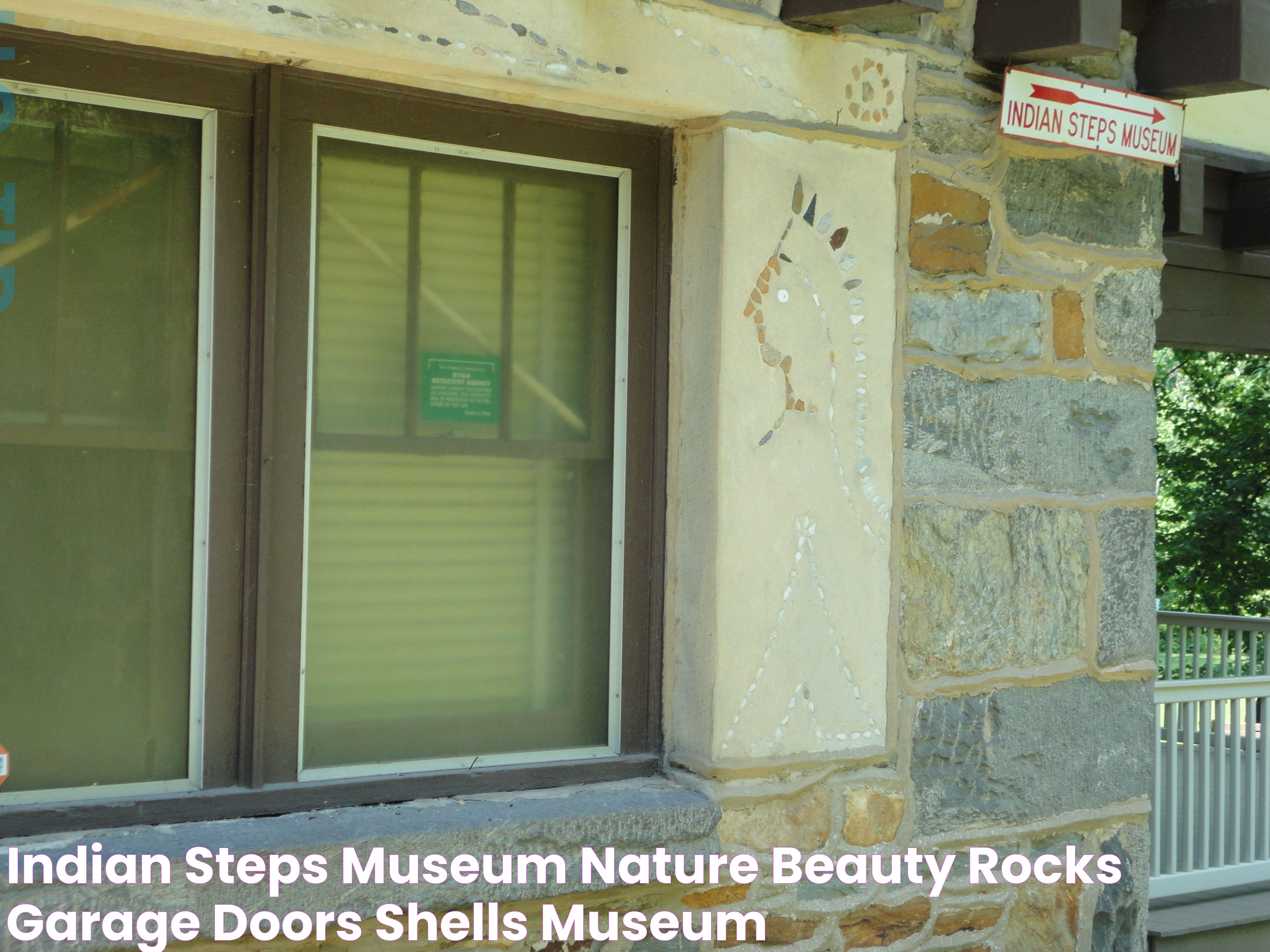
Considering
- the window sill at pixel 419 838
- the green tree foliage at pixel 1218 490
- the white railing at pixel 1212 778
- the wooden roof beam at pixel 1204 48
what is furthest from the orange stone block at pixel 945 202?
the green tree foliage at pixel 1218 490

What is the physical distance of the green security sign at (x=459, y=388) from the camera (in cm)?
247

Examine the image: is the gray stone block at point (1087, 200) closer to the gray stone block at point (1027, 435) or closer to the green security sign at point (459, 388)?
the gray stone block at point (1027, 435)

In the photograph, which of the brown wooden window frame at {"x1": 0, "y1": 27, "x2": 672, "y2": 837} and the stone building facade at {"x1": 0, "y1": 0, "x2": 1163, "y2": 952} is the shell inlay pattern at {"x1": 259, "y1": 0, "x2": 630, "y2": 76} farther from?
the brown wooden window frame at {"x1": 0, "y1": 27, "x2": 672, "y2": 837}

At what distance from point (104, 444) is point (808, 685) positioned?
5.09ft

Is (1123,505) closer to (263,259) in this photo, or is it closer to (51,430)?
(263,259)

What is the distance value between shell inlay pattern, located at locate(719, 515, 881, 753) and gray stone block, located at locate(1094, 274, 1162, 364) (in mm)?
1077

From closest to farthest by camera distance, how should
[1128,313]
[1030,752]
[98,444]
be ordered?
1. [98,444]
2. [1030,752]
3. [1128,313]

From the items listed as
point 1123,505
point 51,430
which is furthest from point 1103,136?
point 51,430

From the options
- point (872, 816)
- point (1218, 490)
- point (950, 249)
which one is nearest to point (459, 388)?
point (950, 249)

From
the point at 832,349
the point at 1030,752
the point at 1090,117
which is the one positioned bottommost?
the point at 1030,752

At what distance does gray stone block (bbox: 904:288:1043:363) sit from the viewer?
2.81 metres

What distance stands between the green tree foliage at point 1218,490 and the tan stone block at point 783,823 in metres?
10.5

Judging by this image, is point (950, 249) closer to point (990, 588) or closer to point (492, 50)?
point (990, 588)

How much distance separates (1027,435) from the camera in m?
2.95
